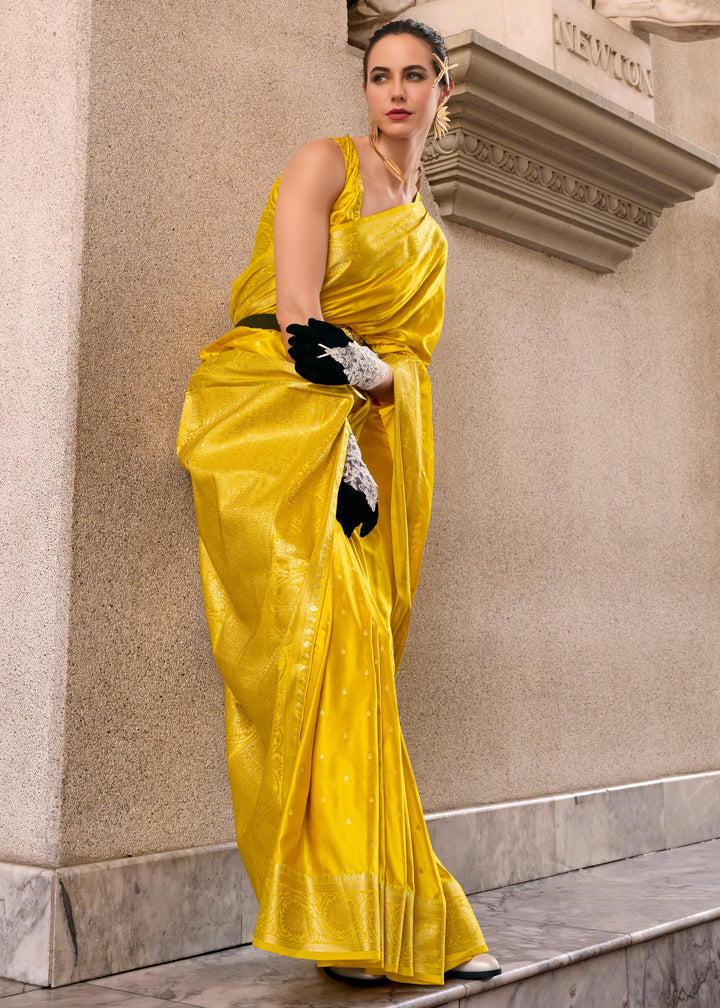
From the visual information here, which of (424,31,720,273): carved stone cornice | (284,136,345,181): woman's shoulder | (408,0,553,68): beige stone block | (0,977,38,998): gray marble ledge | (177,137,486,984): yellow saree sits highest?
(408,0,553,68): beige stone block

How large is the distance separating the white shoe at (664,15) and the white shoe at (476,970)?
305 cm

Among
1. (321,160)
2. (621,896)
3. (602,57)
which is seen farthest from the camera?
(602,57)

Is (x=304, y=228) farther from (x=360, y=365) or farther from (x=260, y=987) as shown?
(x=260, y=987)

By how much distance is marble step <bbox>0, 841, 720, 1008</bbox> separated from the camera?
2.01 meters

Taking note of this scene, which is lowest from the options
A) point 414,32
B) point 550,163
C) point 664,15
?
point 414,32

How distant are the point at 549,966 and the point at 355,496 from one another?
→ 39.6 inches

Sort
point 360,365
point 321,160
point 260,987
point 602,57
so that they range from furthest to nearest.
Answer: point 602,57, point 321,160, point 360,365, point 260,987

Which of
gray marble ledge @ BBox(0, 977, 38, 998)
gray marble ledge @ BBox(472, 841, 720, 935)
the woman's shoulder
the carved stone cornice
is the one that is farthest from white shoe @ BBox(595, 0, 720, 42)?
gray marble ledge @ BBox(0, 977, 38, 998)

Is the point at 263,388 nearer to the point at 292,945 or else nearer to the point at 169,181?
the point at 169,181

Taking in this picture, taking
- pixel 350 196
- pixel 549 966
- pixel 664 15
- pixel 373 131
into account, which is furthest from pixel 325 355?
pixel 664 15

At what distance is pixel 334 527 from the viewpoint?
7.02ft

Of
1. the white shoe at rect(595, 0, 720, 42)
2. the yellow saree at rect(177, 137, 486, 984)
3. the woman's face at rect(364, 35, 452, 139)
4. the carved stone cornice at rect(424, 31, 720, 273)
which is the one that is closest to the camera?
the yellow saree at rect(177, 137, 486, 984)

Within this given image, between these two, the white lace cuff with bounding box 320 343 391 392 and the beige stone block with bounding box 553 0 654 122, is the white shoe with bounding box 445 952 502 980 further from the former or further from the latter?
the beige stone block with bounding box 553 0 654 122

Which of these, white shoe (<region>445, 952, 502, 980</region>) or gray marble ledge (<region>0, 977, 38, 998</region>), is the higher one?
white shoe (<region>445, 952, 502, 980</region>)
